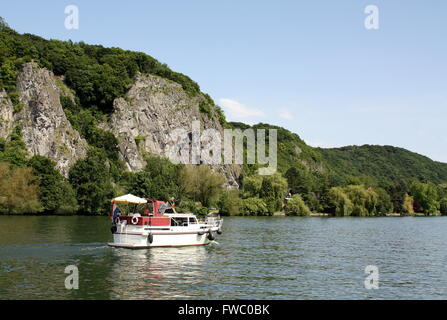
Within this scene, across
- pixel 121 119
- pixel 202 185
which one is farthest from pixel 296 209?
pixel 121 119

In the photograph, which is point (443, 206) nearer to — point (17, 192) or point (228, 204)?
point (228, 204)

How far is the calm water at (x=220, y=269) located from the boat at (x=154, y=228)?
4.23 feet

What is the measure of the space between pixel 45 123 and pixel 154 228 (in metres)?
94.8

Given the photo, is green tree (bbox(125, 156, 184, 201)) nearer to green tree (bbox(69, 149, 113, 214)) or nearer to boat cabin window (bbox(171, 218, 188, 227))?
green tree (bbox(69, 149, 113, 214))

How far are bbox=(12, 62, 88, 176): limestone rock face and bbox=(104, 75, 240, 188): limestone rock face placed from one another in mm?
17732

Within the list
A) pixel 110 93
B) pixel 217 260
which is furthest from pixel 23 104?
pixel 217 260

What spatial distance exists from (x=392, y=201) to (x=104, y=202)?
109789mm

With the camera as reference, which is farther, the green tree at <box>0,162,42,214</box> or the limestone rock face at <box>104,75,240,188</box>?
the limestone rock face at <box>104,75,240,188</box>

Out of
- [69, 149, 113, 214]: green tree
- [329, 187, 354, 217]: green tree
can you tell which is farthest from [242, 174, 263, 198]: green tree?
[69, 149, 113, 214]: green tree

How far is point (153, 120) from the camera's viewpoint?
165m

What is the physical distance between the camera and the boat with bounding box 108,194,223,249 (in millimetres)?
46125

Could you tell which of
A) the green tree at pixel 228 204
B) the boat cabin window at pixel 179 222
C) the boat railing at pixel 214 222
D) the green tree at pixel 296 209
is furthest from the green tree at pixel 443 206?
the boat cabin window at pixel 179 222
